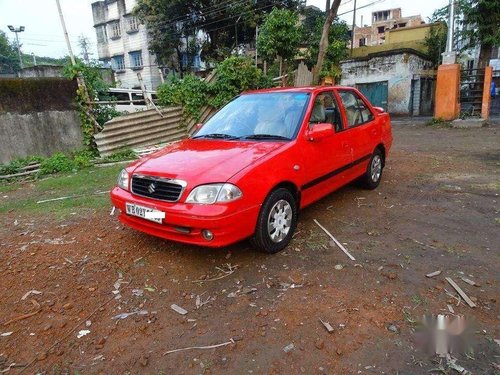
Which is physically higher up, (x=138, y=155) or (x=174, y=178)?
(x=174, y=178)

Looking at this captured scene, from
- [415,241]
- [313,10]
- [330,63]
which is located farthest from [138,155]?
[313,10]

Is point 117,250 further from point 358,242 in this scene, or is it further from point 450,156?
point 450,156

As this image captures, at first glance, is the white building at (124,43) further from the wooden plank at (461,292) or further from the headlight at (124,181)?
the wooden plank at (461,292)

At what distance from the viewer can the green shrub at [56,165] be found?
8.14 metres

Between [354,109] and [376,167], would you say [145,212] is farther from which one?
[376,167]

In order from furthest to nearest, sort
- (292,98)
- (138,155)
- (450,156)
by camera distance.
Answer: (138,155) → (450,156) → (292,98)

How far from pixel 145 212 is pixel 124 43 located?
34976 mm

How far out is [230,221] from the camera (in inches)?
122

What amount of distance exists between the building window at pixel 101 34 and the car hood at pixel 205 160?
37.5 meters

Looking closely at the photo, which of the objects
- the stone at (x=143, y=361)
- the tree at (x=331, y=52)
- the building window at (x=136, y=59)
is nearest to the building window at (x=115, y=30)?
the building window at (x=136, y=59)

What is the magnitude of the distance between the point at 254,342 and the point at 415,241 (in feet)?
7.29

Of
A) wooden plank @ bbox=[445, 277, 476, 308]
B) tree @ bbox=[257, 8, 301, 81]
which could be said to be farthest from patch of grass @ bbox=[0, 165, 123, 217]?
tree @ bbox=[257, 8, 301, 81]

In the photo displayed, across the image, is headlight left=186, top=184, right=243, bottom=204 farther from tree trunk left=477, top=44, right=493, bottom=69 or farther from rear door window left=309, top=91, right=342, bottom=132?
tree trunk left=477, top=44, right=493, bottom=69

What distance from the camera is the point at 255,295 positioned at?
116 inches
